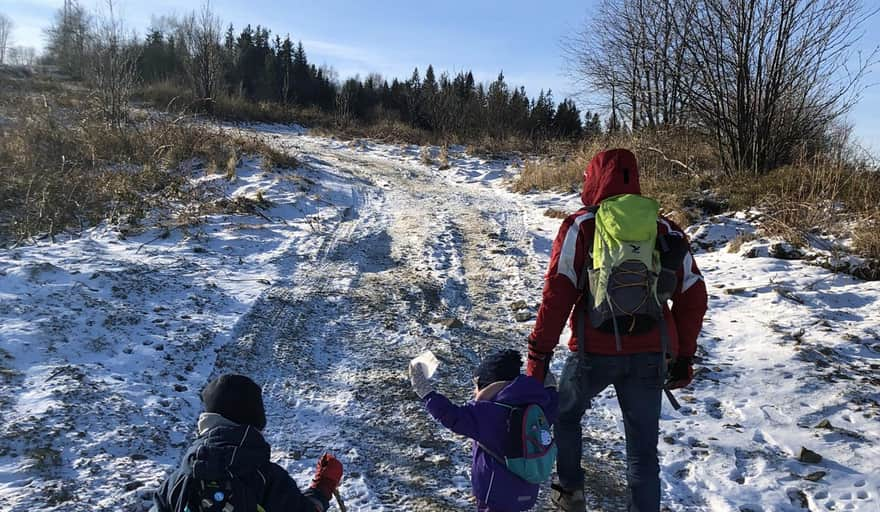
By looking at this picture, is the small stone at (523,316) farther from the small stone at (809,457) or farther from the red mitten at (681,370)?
the red mitten at (681,370)

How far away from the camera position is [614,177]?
2.74 meters

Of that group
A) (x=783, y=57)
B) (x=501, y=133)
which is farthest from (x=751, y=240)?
(x=501, y=133)

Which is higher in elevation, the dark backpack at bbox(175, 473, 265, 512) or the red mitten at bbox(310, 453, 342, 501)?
the dark backpack at bbox(175, 473, 265, 512)

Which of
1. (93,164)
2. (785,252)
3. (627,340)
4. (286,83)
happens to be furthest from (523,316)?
(286,83)

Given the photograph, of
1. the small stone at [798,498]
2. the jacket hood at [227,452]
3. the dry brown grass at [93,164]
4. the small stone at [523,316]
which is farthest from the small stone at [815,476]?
the dry brown grass at [93,164]

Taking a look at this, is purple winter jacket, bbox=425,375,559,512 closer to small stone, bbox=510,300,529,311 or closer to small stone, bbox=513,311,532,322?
small stone, bbox=513,311,532,322

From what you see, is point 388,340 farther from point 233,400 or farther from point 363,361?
point 233,400

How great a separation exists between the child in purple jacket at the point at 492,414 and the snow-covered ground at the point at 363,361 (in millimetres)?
791

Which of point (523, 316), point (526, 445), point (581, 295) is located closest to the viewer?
point (526, 445)

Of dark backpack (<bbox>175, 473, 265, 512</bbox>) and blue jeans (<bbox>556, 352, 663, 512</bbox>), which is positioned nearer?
dark backpack (<bbox>175, 473, 265, 512</bbox>)

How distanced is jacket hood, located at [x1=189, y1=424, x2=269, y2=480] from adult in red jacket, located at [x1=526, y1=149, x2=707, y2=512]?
1.32 meters

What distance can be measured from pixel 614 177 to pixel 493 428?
4.34 feet

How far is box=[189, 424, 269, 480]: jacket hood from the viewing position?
199 centimetres

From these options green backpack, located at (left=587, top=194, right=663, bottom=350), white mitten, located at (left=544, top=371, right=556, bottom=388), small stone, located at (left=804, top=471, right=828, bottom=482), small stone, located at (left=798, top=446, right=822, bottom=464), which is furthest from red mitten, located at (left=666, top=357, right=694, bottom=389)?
small stone, located at (left=798, top=446, right=822, bottom=464)
